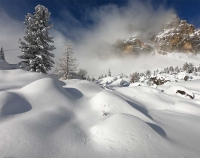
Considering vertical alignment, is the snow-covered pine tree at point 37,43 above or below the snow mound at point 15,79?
above

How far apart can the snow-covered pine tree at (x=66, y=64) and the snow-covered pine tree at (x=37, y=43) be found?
198 inches

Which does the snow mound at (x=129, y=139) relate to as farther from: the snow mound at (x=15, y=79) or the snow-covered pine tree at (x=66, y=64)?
the snow-covered pine tree at (x=66, y=64)

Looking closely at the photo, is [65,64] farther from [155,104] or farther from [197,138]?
[197,138]

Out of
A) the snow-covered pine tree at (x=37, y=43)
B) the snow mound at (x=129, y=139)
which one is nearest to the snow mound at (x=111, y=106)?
the snow mound at (x=129, y=139)

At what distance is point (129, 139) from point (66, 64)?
2148 centimetres

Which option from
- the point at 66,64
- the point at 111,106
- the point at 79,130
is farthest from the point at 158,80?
the point at 79,130

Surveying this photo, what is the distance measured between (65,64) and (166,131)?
21.1 meters

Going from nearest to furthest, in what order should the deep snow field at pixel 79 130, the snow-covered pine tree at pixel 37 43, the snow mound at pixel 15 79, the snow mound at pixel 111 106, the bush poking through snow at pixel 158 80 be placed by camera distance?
the deep snow field at pixel 79 130 < the snow mound at pixel 111 106 < the snow mound at pixel 15 79 < the snow-covered pine tree at pixel 37 43 < the bush poking through snow at pixel 158 80

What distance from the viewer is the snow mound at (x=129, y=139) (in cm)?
326

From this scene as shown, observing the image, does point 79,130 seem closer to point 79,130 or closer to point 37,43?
point 79,130

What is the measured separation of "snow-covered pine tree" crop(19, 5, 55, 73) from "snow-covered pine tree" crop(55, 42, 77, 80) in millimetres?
5019

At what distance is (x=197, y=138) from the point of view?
445cm

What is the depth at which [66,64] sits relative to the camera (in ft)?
77.5

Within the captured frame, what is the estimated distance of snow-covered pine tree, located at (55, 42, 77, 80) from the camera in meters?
23.4
